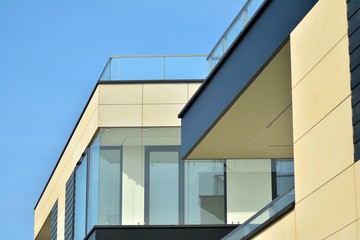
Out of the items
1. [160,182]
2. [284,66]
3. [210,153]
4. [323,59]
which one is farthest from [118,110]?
[323,59]

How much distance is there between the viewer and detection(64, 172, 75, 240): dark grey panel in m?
39.5

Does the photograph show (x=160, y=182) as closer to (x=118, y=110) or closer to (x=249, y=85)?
(x=118, y=110)

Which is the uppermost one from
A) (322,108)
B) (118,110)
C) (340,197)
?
(118,110)

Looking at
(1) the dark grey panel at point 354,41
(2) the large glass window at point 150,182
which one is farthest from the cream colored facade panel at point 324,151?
(2) the large glass window at point 150,182

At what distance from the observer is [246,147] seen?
27.5m

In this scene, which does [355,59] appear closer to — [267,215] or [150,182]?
[267,215]

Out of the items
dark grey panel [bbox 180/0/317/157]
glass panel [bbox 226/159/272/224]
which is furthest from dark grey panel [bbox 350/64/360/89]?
glass panel [bbox 226/159/272/224]

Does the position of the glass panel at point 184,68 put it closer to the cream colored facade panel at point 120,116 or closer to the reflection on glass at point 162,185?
the cream colored facade panel at point 120,116

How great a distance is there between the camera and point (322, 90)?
17.2 meters

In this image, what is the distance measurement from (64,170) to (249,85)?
22.5 m

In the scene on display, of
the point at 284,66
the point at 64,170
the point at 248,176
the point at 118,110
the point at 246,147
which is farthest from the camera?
the point at 64,170

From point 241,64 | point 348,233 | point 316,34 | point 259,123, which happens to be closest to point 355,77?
point 316,34

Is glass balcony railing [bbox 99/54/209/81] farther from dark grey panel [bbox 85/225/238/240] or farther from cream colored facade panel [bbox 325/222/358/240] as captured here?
cream colored facade panel [bbox 325/222/358/240]

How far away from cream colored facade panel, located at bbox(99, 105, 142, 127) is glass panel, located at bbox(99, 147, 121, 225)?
90 centimetres
